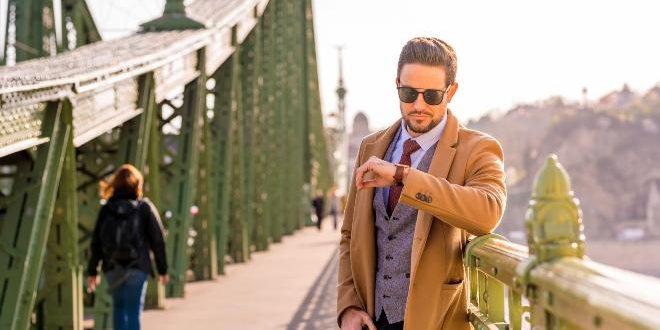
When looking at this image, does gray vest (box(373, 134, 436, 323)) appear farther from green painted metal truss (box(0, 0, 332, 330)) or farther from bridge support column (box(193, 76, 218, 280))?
bridge support column (box(193, 76, 218, 280))

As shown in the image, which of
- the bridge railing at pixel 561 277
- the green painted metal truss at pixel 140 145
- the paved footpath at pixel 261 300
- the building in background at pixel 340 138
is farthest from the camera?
the building in background at pixel 340 138

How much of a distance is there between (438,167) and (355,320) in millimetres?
552

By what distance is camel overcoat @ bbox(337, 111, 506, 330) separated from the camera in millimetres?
2979

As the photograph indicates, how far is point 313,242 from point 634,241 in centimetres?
7676

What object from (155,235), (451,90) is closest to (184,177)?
(155,235)

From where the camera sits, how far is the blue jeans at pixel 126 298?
722 cm

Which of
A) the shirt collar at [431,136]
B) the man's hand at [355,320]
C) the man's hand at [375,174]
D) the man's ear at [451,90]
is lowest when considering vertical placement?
the man's hand at [355,320]

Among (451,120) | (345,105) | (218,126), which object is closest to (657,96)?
(345,105)

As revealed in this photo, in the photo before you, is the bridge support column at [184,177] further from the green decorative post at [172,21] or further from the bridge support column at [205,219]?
the bridge support column at [205,219]

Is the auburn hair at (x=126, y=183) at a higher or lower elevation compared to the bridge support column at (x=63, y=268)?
higher

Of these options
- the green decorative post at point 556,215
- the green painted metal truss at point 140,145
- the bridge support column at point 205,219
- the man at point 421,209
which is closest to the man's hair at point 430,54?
the man at point 421,209

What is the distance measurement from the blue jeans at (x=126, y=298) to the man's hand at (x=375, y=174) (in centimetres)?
450

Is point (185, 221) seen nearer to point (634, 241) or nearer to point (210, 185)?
point (210, 185)

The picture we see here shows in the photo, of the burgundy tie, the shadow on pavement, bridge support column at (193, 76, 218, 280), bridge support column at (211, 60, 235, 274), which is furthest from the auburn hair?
bridge support column at (211, 60, 235, 274)
